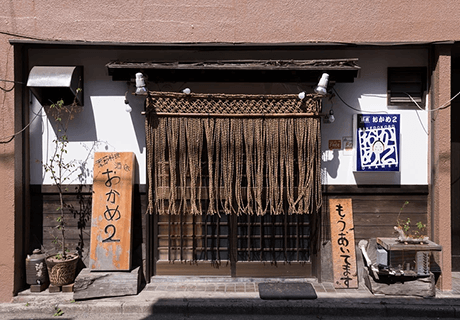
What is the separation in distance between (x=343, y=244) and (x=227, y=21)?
5.34 meters

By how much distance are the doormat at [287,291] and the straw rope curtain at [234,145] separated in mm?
1539

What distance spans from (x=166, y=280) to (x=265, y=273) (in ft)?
7.13

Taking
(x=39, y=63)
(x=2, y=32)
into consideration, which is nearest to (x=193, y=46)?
(x=39, y=63)

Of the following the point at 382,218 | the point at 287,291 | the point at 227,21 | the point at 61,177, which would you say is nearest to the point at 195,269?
the point at 287,291

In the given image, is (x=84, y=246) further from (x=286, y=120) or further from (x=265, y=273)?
(x=286, y=120)

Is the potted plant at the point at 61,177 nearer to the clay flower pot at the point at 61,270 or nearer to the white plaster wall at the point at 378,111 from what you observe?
the clay flower pot at the point at 61,270

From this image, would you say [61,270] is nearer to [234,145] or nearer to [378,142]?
[234,145]

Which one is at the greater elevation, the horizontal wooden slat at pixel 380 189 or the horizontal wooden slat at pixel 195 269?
the horizontal wooden slat at pixel 380 189

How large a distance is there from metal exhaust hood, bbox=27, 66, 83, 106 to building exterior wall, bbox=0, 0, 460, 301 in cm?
61

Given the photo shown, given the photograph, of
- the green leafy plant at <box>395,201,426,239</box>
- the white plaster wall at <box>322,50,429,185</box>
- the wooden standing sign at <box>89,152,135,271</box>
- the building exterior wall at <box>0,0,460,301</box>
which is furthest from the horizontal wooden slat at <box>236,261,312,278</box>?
the building exterior wall at <box>0,0,460,301</box>

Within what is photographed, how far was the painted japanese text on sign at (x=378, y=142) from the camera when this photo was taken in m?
6.49

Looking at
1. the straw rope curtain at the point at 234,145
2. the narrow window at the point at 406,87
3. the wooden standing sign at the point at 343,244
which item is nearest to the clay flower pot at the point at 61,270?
the straw rope curtain at the point at 234,145

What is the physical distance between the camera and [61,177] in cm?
658

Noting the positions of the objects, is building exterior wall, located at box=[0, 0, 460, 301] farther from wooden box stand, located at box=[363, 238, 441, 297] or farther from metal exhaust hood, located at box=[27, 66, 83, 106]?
wooden box stand, located at box=[363, 238, 441, 297]
